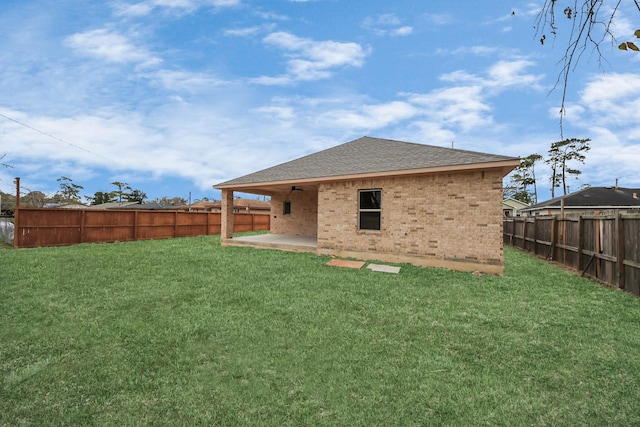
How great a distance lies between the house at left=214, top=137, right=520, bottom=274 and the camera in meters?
8.04

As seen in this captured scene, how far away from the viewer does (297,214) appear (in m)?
16.7

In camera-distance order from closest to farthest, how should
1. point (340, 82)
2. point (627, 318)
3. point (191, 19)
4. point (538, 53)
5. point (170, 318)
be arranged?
1. point (538, 53)
2. point (170, 318)
3. point (627, 318)
4. point (191, 19)
5. point (340, 82)

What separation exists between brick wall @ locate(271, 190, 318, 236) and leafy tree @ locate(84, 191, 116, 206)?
4869 centimetres

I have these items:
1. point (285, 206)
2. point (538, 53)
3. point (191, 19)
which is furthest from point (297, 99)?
point (538, 53)

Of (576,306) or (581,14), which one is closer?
(581,14)

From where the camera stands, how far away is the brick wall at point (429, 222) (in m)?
8.02

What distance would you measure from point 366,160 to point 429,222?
3.45 m

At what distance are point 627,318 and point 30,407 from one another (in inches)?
313

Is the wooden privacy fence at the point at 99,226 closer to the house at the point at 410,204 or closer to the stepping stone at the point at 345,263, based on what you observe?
the house at the point at 410,204

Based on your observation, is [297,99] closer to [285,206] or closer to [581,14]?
[285,206]

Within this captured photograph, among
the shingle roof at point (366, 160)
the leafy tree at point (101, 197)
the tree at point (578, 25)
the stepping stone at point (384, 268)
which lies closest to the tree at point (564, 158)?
the shingle roof at point (366, 160)

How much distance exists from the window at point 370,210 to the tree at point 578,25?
7672 mm

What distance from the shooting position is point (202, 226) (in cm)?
1911

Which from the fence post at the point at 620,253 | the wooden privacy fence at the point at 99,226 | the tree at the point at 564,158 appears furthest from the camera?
the tree at the point at 564,158
